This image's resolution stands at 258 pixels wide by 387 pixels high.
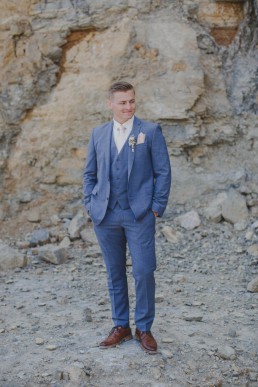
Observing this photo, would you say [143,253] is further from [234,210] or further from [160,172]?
[234,210]

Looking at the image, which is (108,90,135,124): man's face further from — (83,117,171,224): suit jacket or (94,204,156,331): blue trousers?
(94,204,156,331): blue trousers

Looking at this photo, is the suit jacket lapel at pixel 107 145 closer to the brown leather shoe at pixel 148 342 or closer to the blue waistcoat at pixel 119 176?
the blue waistcoat at pixel 119 176

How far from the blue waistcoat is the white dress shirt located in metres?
0.03

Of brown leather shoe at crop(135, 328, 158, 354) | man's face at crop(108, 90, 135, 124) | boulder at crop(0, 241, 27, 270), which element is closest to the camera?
man's face at crop(108, 90, 135, 124)

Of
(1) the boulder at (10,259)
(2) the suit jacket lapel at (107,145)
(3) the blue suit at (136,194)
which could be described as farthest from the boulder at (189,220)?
(2) the suit jacket lapel at (107,145)

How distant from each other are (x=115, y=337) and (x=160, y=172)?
51.6 inches

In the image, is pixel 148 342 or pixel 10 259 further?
pixel 10 259

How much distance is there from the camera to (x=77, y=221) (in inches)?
297

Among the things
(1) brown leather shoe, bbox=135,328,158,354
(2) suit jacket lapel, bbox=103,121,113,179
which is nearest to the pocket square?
(2) suit jacket lapel, bbox=103,121,113,179

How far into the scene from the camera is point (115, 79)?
26.0 feet

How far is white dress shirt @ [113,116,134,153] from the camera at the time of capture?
13.3 ft

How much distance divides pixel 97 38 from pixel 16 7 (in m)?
1.23

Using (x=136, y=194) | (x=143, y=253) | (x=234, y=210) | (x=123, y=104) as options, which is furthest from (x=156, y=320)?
(x=234, y=210)

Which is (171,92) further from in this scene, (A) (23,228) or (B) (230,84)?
(A) (23,228)
